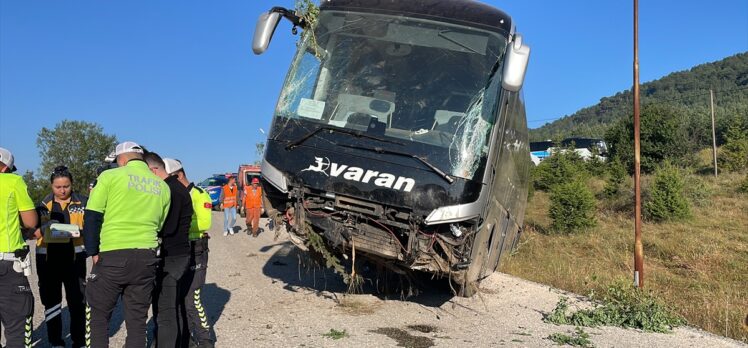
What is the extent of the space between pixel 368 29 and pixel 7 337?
452 centimetres

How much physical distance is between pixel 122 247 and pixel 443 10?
4.31 metres

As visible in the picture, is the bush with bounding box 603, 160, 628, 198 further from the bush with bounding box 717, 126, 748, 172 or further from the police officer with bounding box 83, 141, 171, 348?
the police officer with bounding box 83, 141, 171, 348

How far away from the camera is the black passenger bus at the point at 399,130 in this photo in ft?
19.0

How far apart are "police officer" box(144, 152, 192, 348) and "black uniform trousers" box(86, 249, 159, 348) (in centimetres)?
60

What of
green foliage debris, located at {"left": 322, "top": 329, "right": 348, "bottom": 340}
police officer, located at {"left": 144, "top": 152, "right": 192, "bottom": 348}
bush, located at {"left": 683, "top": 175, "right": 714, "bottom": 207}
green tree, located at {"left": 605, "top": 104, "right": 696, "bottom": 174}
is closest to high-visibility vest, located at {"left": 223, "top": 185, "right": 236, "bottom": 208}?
green foliage debris, located at {"left": 322, "top": 329, "right": 348, "bottom": 340}

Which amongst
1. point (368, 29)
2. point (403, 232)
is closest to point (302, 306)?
point (403, 232)

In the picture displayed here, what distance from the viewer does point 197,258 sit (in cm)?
561

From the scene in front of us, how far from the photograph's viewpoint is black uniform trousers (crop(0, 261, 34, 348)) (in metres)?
4.12

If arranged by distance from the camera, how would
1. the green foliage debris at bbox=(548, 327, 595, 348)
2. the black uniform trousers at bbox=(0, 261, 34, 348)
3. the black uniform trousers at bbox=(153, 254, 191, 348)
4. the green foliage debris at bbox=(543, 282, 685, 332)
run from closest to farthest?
the black uniform trousers at bbox=(0, 261, 34, 348) < the black uniform trousers at bbox=(153, 254, 191, 348) < the green foliage debris at bbox=(548, 327, 595, 348) < the green foliage debris at bbox=(543, 282, 685, 332)

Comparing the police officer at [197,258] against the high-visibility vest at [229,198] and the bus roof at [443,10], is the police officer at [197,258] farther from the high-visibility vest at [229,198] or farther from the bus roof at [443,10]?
the high-visibility vest at [229,198]

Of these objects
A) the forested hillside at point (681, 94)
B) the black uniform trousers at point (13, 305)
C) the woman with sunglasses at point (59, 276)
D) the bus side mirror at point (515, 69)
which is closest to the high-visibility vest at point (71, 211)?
the woman with sunglasses at point (59, 276)

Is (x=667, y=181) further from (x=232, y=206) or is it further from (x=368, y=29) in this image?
(x=368, y=29)

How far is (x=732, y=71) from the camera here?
109m

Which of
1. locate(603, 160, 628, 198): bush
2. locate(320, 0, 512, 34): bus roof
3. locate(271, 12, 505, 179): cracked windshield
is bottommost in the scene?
locate(603, 160, 628, 198): bush
